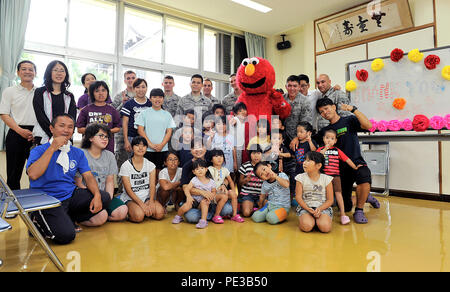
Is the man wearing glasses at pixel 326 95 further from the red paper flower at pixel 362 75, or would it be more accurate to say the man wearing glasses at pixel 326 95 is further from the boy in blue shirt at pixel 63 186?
the boy in blue shirt at pixel 63 186

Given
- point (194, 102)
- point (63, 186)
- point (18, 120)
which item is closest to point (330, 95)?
point (194, 102)

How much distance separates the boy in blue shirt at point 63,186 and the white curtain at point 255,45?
15.1 ft

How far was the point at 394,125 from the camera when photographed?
124 inches

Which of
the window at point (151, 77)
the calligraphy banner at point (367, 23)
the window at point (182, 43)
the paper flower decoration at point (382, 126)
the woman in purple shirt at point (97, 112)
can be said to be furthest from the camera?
the window at point (182, 43)

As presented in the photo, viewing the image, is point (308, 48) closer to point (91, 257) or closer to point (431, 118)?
point (431, 118)

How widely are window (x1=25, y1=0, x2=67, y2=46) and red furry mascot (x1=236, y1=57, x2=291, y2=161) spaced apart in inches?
121

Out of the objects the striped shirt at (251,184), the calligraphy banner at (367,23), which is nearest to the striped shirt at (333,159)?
the striped shirt at (251,184)

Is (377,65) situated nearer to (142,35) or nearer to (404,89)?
(404,89)

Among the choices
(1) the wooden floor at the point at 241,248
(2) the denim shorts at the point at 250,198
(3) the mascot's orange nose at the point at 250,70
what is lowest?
(1) the wooden floor at the point at 241,248

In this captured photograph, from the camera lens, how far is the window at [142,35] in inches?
189

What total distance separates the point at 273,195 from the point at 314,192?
0.35 meters

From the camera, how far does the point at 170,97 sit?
3539mm

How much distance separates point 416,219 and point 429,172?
1421 mm

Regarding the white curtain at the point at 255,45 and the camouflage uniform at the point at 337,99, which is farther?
the white curtain at the point at 255,45
